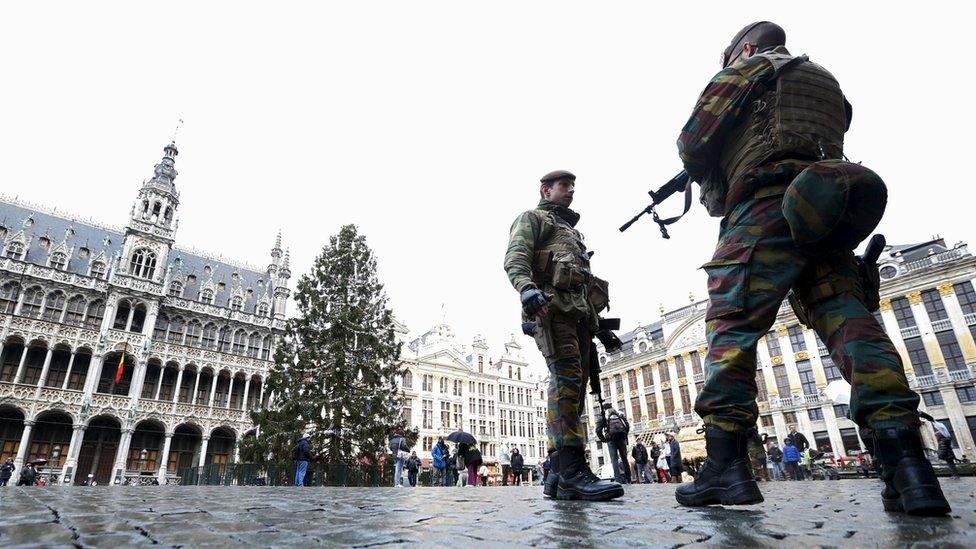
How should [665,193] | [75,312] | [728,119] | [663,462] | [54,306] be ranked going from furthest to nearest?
[75,312], [54,306], [663,462], [665,193], [728,119]

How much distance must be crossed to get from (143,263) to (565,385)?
38126 mm

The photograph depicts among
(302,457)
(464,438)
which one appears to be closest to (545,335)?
(464,438)

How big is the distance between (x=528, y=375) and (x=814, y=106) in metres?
57.1

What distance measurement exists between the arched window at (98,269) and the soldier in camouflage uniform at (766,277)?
129 feet

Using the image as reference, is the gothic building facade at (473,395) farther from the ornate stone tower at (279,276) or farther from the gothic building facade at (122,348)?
the gothic building facade at (122,348)

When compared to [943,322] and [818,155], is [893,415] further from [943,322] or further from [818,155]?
[943,322]

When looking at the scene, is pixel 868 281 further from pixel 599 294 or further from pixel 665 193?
pixel 599 294

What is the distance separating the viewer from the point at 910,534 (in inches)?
56.1

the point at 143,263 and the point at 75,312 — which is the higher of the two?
the point at 143,263

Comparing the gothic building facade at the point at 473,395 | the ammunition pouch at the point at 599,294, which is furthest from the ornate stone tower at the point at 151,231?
the ammunition pouch at the point at 599,294

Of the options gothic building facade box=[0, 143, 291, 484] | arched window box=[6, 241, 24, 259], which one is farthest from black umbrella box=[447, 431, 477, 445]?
arched window box=[6, 241, 24, 259]

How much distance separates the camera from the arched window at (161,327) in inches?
1291

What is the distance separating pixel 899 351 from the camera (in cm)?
2858

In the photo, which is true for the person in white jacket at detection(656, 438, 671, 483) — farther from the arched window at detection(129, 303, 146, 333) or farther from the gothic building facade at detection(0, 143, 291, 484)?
the arched window at detection(129, 303, 146, 333)
